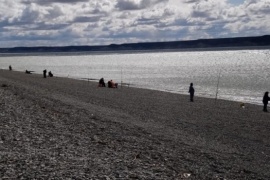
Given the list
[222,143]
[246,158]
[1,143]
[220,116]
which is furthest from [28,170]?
[220,116]

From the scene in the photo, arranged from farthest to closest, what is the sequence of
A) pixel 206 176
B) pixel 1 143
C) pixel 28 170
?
1. pixel 1 143
2. pixel 206 176
3. pixel 28 170

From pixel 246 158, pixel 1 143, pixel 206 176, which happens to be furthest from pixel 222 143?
pixel 1 143

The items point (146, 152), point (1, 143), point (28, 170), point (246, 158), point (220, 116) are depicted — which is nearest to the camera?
point (28, 170)

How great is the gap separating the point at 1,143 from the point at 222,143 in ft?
30.3

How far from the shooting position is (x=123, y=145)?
1377 centimetres

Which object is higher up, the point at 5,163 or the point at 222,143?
the point at 5,163

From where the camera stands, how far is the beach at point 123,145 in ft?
34.3

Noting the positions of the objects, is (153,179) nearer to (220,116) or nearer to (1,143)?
(1,143)

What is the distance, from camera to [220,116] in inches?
1009

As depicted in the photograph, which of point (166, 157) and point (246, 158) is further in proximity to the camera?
point (246, 158)

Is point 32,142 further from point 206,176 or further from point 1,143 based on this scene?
point 206,176

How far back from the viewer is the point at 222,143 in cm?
1688

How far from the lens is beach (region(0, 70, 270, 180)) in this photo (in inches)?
412

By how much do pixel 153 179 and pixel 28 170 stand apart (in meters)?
3.16
